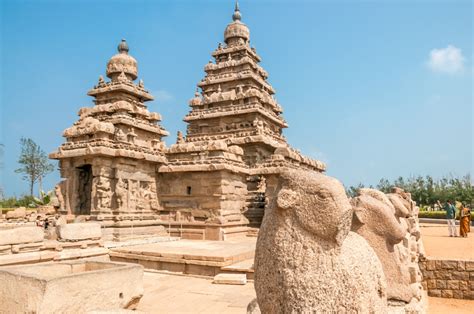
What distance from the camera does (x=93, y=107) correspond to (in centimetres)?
1844

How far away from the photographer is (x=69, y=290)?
379 cm

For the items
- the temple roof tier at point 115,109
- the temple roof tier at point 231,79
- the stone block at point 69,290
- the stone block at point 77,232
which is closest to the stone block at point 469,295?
the stone block at point 69,290

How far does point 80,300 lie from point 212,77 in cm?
1964

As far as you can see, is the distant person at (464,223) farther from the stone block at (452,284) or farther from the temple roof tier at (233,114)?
the temple roof tier at (233,114)

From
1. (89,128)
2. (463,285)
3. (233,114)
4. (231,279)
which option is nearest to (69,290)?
(231,279)

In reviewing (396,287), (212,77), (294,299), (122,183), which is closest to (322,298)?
(294,299)

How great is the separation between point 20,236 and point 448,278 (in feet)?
32.5

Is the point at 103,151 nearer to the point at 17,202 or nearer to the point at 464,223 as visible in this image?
the point at 464,223

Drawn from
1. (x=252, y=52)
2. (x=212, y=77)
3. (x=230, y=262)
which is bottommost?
(x=230, y=262)

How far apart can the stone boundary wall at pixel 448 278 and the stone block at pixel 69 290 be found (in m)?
7.64

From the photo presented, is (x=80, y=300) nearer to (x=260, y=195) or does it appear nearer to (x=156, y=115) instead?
(x=260, y=195)

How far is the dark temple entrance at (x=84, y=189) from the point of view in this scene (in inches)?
547

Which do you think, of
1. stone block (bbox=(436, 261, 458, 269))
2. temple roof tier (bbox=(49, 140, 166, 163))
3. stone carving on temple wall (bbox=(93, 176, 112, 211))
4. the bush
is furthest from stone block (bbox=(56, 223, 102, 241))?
the bush

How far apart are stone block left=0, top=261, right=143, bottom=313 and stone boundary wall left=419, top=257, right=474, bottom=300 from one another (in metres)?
7.64
